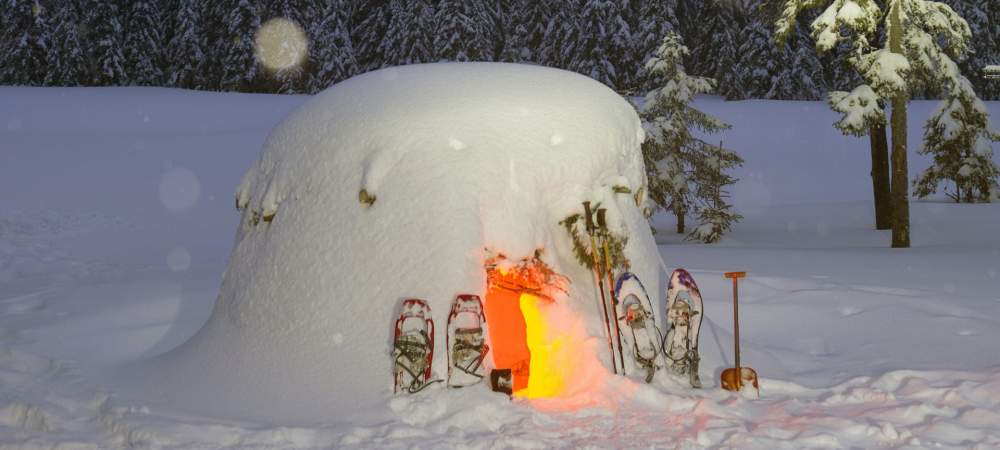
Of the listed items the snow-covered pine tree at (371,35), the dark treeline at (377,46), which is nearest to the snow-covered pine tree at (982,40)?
the dark treeline at (377,46)

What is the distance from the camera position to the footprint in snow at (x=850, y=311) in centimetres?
963

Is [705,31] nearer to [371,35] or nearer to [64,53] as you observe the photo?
[371,35]

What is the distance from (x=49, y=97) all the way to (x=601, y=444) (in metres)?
32.4

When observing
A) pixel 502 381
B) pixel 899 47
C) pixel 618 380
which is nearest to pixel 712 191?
pixel 899 47

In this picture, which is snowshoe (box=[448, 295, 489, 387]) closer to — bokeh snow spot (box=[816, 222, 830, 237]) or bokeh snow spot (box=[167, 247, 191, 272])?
bokeh snow spot (box=[167, 247, 191, 272])

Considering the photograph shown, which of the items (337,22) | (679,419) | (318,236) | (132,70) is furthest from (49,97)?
(679,419)

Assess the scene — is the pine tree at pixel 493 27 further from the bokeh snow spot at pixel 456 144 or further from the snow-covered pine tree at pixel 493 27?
the bokeh snow spot at pixel 456 144

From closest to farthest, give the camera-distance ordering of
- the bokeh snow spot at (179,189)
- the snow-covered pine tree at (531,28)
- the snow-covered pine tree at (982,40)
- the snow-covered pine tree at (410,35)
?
1. the bokeh snow spot at (179,189)
2. the snow-covered pine tree at (982,40)
3. the snow-covered pine tree at (410,35)
4. the snow-covered pine tree at (531,28)

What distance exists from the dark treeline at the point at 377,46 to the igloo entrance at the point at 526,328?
101 ft

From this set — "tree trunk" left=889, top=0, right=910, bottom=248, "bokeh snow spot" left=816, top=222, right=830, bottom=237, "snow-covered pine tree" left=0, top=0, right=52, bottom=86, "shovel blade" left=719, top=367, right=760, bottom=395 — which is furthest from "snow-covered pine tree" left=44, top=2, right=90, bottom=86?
"shovel blade" left=719, top=367, right=760, bottom=395

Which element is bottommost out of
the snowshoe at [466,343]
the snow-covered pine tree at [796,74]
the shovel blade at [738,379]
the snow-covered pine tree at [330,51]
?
the shovel blade at [738,379]

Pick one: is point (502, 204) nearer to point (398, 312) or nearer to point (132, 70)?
point (398, 312)

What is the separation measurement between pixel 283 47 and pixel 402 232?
112 ft

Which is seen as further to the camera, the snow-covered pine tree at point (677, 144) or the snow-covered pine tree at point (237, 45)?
the snow-covered pine tree at point (237, 45)
